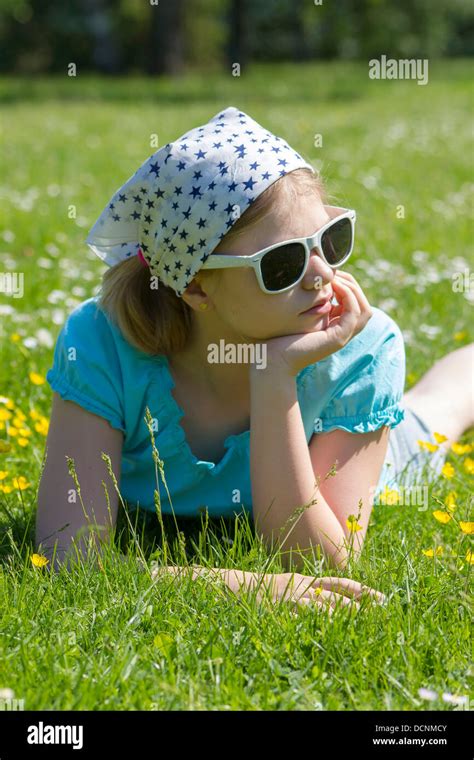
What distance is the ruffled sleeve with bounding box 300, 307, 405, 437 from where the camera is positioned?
9.95 feet

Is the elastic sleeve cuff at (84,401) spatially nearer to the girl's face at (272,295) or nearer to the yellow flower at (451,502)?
the girl's face at (272,295)

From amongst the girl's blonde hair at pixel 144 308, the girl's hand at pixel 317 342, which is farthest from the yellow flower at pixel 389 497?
the girl's blonde hair at pixel 144 308

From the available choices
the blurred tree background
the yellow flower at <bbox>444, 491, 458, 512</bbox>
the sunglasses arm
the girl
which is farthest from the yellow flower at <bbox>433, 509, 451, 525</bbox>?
the blurred tree background

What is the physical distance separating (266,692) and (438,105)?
52.5 ft

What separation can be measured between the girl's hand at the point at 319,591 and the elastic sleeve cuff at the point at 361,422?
537mm

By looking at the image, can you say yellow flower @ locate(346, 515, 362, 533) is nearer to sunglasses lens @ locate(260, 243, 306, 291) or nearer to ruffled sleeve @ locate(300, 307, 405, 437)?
ruffled sleeve @ locate(300, 307, 405, 437)

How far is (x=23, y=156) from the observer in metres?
10.5

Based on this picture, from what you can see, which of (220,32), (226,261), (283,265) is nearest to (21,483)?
(226,261)

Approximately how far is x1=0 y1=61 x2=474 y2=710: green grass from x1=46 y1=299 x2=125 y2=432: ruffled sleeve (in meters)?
0.41

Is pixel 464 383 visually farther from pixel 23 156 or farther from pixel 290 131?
pixel 290 131

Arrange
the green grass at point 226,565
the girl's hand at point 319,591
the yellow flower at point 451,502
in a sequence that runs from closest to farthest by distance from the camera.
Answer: the green grass at point 226,565 < the girl's hand at point 319,591 < the yellow flower at point 451,502

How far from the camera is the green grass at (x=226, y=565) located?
→ 225cm
